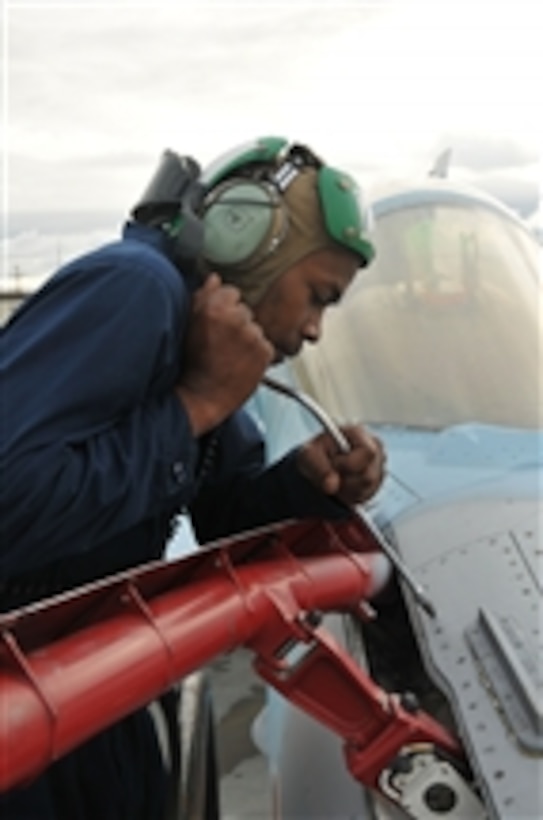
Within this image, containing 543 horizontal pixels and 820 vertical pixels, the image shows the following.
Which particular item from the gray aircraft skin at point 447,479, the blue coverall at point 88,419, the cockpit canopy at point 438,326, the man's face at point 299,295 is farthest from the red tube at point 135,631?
the cockpit canopy at point 438,326

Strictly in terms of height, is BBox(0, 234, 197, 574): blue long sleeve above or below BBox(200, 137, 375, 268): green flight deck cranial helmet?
below

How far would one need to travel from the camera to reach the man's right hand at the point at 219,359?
1.91 meters

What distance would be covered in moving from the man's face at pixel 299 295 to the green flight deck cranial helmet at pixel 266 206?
49mm

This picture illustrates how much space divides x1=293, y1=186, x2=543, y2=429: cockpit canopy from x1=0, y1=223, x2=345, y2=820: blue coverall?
1.56 meters

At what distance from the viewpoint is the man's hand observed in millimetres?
2406

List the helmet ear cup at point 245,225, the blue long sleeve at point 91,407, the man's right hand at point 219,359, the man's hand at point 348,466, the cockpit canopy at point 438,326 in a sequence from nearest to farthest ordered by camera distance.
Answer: the blue long sleeve at point 91,407, the man's right hand at point 219,359, the helmet ear cup at point 245,225, the man's hand at point 348,466, the cockpit canopy at point 438,326

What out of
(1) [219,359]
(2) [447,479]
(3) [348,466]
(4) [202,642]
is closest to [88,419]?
(1) [219,359]

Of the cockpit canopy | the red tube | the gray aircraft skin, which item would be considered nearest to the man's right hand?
the red tube

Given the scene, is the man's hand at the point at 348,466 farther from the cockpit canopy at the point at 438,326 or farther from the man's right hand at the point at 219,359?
the cockpit canopy at the point at 438,326

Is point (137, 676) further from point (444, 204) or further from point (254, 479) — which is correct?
point (444, 204)

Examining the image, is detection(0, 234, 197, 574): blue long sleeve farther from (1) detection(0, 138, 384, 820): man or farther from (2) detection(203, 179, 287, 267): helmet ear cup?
(2) detection(203, 179, 287, 267): helmet ear cup

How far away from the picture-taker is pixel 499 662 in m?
2.20

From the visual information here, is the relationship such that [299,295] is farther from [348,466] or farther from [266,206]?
[348,466]

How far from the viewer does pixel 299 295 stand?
211 cm
